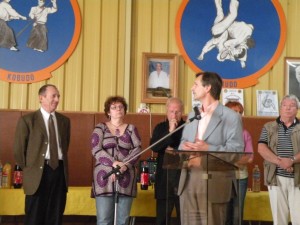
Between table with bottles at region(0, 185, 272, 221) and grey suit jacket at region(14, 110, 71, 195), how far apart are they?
27.7 inches

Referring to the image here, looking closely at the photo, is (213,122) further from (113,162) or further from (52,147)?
(52,147)

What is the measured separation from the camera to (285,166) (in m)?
4.53

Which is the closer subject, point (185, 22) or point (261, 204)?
point (261, 204)

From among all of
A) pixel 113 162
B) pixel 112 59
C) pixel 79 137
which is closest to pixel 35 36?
pixel 112 59

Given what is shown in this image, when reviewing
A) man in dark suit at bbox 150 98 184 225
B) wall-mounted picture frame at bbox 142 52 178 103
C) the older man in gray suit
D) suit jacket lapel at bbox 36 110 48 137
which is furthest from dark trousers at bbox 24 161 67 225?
wall-mounted picture frame at bbox 142 52 178 103

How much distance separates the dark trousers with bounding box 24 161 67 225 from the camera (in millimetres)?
4172

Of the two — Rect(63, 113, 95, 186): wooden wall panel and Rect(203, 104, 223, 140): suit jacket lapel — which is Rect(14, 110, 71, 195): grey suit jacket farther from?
Rect(203, 104, 223, 140): suit jacket lapel

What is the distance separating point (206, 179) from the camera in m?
2.65

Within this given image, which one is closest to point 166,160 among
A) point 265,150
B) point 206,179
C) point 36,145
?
point 206,179

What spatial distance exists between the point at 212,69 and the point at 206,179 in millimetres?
3785

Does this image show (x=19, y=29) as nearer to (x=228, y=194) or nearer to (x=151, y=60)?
(x=151, y=60)

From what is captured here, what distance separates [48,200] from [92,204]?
76 centimetres

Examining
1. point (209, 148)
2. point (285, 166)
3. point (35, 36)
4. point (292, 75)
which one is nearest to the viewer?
point (209, 148)

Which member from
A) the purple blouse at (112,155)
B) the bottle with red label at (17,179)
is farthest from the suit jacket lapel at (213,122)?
the bottle with red label at (17,179)
